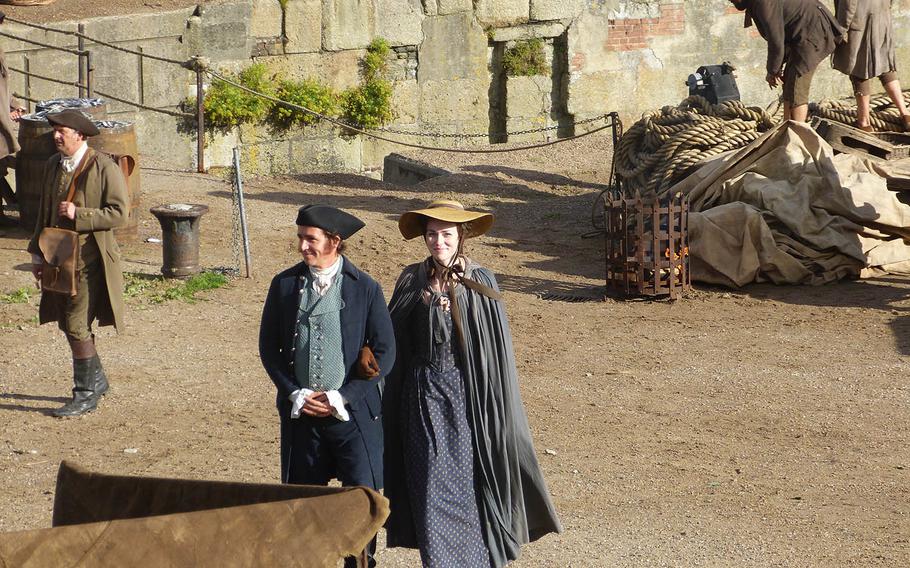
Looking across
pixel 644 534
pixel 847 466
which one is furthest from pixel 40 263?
pixel 847 466

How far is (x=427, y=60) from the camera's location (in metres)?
17.2

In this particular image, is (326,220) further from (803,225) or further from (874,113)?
(874,113)

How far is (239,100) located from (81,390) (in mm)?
8610

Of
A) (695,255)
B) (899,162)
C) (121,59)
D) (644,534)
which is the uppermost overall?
(121,59)

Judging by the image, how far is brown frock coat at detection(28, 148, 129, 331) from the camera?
7.21 m

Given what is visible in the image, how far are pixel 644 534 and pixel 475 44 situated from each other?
40.5 feet

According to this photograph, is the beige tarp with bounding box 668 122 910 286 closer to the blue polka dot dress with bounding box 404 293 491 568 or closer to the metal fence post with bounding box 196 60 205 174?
the blue polka dot dress with bounding box 404 293 491 568

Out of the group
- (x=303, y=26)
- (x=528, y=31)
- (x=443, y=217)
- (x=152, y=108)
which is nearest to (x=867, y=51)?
(x=528, y=31)

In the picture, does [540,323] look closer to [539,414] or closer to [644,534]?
[539,414]

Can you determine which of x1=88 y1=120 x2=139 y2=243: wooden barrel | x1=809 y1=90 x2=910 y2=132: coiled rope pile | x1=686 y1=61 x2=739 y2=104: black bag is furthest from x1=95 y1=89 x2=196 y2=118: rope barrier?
x1=809 y1=90 x2=910 y2=132: coiled rope pile

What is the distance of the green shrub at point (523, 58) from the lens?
700 inches

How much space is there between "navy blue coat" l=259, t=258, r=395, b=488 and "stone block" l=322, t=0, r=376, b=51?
39.0 ft

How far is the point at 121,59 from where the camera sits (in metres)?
15.1

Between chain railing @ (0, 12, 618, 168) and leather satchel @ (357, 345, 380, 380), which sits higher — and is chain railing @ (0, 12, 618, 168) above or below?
above
